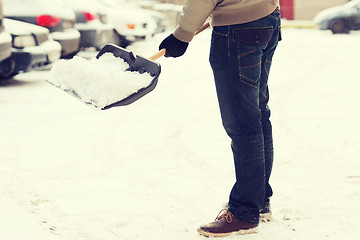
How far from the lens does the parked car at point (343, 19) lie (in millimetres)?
19406

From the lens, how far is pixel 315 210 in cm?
360

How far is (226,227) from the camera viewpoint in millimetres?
3211

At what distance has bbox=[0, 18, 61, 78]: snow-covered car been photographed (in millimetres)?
8258

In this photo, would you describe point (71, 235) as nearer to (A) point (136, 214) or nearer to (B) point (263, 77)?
(A) point (136, 214)

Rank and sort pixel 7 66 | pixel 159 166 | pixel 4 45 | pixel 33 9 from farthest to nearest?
pixel 33 9 → pixel 7 66 → pixel 4 45 → pixel 159 166

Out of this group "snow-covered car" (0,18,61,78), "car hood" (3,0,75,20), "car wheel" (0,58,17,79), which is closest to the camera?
"car wheel" (0,58,17,79)

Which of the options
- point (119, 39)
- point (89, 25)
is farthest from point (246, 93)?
point (119, 39)

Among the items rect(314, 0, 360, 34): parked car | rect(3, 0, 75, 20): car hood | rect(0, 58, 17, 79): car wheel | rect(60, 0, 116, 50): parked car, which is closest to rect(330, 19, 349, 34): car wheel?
rect(314, 0, 360, 34): parked car

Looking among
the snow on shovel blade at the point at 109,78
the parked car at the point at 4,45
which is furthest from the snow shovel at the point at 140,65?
the parked car at the point at 4,45

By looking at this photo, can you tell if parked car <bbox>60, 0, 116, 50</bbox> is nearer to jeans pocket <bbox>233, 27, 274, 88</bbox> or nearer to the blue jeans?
the blue jeans

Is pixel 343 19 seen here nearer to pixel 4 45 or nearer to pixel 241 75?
pixel 4 45

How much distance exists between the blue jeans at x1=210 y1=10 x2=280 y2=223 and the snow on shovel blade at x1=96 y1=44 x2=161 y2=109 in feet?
1.03

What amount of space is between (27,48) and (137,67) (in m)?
5.33

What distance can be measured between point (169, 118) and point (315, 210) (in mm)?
3125
